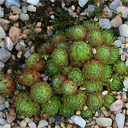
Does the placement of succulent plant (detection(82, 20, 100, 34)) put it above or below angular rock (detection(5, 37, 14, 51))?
above

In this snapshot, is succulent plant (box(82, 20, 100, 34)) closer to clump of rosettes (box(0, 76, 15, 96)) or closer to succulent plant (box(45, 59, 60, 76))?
succulent plant (box(45, 59, 60, 76))

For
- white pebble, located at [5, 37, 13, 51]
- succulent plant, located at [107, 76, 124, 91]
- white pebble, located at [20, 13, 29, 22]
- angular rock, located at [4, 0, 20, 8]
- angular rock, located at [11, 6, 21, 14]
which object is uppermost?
angular rock, located at [4, 0, 20, 8]

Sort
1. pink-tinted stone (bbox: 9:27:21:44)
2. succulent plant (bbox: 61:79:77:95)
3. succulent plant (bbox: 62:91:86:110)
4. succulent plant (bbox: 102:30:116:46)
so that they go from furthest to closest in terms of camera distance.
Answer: pink-tinted stone (bbox: 9:27:21:44) < succulent plant (bbox: 102:30:116:46) < succulent plant (bbox: 62:91:86:110) < succulent plant (bbox: 61:79:77:95)

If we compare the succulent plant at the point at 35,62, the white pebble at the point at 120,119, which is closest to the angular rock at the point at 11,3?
the succulent plant at the point at 35,62

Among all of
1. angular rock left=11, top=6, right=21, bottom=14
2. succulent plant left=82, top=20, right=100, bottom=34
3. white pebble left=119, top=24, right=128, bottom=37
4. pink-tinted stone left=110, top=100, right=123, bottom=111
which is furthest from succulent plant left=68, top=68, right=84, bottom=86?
angular rock left=11, top=6, right=21, bottom=14

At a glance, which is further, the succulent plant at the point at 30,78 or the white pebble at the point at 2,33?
the white pebble at the point at 2,33

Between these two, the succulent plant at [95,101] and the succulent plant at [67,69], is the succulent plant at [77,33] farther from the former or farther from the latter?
the succulent plant at [95,101]

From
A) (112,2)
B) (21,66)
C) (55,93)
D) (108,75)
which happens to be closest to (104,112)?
(108,75)

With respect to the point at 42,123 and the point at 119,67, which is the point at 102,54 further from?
the point at 42,123
